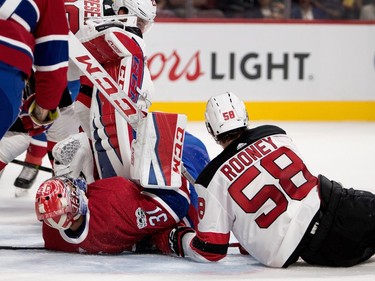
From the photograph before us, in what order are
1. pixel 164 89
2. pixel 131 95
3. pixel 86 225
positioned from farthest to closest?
pixel 164 89
pixel 131 95
pixel 86 225

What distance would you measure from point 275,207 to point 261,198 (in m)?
0.06

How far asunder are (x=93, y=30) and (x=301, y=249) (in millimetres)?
1444

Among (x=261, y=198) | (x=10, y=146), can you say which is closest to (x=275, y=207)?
(x=261, y=198)

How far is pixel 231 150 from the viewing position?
3.67 m

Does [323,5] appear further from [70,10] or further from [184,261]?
[184,261]

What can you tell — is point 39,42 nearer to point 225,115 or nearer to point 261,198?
point 225,115

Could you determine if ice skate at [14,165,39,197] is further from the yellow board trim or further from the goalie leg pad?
the yellow board trim

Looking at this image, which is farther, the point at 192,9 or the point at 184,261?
the point at 192,9

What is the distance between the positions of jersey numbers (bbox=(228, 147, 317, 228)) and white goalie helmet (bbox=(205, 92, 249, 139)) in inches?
6.2

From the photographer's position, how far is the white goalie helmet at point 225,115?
3664 mm

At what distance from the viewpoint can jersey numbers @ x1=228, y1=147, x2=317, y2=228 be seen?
3607 millimetres

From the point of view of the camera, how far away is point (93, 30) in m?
4.53

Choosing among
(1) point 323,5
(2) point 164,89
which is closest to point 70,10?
(2) point 164,89

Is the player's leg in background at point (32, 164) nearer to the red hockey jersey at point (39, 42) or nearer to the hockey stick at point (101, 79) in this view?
the hockey stick at point (101, 79)
